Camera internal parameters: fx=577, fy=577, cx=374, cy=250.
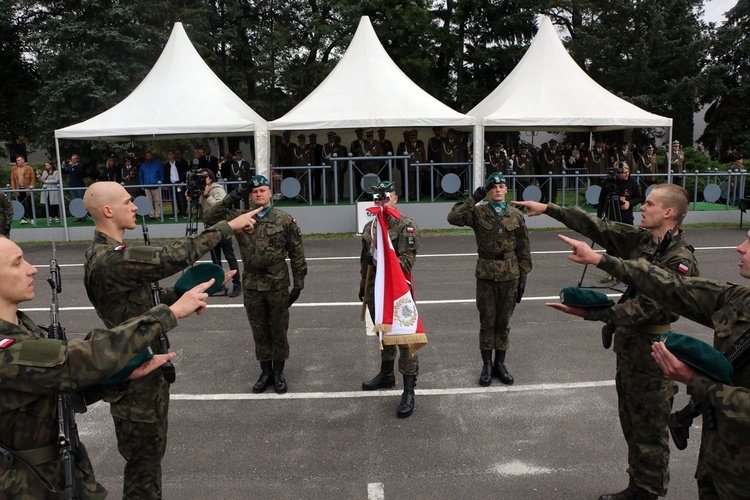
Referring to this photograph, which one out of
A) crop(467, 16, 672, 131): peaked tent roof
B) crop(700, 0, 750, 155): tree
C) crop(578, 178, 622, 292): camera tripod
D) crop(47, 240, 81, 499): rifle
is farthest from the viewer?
crop(700, 0, 750, 155): tree

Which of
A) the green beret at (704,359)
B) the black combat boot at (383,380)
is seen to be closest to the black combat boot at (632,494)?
the green beret at (704,359)

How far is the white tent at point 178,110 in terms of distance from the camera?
16172 mm

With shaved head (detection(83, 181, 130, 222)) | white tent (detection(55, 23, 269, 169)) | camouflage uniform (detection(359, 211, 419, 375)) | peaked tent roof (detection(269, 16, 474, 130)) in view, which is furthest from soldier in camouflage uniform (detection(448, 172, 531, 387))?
white tent (detection(55, 23, 269, 169))

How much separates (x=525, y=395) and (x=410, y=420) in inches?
51.3

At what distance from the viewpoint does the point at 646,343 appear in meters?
3.85

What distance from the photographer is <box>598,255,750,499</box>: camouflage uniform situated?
2.44 meters

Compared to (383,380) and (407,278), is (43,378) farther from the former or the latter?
(383,380)

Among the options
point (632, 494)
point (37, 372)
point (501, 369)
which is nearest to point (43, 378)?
point (37, 372)

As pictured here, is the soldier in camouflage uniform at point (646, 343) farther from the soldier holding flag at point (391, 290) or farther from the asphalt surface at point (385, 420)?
the soldier holding flag at point (391, 290)

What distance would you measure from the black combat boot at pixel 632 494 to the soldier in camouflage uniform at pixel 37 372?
325cm

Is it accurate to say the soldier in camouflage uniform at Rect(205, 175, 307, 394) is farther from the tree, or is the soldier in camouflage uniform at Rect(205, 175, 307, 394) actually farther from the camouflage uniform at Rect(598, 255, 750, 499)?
the tree

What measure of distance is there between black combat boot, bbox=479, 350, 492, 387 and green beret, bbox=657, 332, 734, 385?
3.77m

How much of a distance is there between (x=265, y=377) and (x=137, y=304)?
2.48 meters

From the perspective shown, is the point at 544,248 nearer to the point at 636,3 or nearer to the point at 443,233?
the point at 443,233
